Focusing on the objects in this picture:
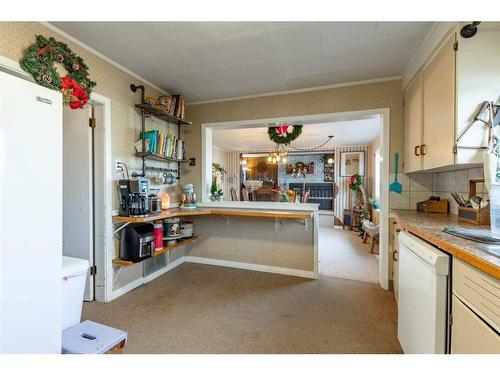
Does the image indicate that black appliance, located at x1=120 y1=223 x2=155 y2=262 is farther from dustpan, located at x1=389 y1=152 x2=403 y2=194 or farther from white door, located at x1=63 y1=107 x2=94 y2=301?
dustpan, located at x1=389 y1=152 x2=403 y2=194

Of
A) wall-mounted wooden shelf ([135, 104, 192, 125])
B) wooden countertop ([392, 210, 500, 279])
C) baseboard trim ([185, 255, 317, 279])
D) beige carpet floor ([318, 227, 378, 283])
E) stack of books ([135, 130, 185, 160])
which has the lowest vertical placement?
beige carpet floor ([318, 227, 378, 283])

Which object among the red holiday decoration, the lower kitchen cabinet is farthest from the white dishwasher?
the red holiday decoration

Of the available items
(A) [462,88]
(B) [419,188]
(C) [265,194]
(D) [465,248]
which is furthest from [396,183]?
(C) [265,194]

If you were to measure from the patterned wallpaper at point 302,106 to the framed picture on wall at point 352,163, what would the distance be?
431cm

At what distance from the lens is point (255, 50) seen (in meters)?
A: 1.97

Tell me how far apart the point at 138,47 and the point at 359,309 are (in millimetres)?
3102

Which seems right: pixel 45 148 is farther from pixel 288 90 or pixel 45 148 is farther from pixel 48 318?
pixel 288 90

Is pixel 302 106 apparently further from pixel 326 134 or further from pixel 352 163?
pixel 352 163

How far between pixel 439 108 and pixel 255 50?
4.97ft

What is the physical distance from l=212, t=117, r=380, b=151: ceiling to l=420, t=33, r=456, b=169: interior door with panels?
2235 millimetres

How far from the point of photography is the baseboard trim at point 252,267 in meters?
2.80

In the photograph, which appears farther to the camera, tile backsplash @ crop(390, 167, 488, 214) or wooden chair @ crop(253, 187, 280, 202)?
wooden chair @ crop(253, 187, 280, 202)

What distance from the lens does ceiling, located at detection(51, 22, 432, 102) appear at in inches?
66.2

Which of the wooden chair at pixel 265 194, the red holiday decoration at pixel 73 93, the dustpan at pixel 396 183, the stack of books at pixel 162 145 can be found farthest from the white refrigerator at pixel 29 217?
the wooden chair at pixel 265 194
